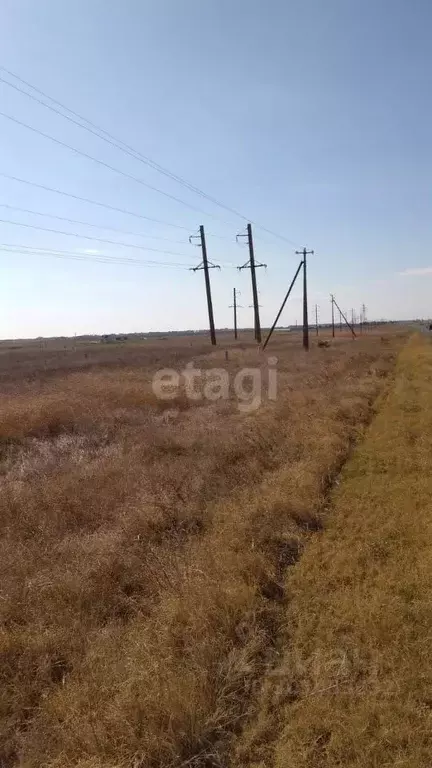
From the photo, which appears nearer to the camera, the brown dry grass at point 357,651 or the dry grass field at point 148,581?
the brown dry grass at point 357,651

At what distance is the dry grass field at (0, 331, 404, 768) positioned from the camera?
10.8 feet

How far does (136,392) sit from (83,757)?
45.5 feet

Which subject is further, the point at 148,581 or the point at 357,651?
the point at 148,581

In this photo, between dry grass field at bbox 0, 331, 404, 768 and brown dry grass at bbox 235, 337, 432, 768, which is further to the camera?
dry grass field at bbox 0, 331, 404, 768

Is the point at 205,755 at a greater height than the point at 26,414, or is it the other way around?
the point at 26,414

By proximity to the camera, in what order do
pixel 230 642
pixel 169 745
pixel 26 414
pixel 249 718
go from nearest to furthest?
pixel 169 745 → pixel 249 718 → pixel 230 642 → pixel 26 414

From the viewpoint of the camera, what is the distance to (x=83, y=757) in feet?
10.1

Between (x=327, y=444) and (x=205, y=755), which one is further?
(x=327, y=444)

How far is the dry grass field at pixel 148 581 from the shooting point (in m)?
3.28

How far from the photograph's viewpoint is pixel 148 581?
16.9 feet

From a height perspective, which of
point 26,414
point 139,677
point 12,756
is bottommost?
point 12,756

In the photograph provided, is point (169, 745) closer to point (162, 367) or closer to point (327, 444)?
point (327, 444)

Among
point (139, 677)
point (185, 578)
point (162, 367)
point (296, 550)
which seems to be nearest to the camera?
point (139, 677)

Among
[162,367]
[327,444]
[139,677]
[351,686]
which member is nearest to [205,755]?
[139,677]
